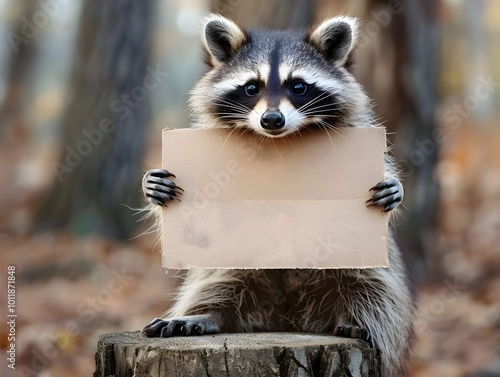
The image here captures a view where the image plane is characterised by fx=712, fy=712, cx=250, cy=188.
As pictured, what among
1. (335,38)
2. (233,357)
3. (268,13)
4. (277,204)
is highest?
(268,13)

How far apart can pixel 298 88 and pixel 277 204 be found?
2.45ft

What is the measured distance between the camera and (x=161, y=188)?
13.9 ft

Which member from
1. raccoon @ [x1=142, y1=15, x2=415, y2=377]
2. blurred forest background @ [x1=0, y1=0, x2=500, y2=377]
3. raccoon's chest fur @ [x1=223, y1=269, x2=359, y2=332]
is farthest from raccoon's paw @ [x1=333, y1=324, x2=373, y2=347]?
blurred forest background @ [x1=0, y1=0, x2=500, y2=377]

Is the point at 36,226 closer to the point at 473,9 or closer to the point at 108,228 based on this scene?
the point at 108,228

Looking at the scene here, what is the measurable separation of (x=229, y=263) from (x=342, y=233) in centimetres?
67

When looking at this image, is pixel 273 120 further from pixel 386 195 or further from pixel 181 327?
pixel 181 327

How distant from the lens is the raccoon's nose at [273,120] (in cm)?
402

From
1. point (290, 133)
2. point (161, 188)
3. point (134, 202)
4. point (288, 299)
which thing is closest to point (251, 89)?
point (290, 133)

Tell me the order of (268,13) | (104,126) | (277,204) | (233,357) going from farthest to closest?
(104,126) < (268,13) < (277,204) < (233,357)

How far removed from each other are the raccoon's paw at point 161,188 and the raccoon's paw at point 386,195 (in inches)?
44.8

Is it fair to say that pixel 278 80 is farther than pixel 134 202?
No

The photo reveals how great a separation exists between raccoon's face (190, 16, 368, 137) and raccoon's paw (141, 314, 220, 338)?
1207 millimetres

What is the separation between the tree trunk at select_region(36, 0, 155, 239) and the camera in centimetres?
977

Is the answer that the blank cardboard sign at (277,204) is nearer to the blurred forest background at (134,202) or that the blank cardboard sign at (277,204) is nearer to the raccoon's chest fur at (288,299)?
the raccoon's chest fur at (288,299)
